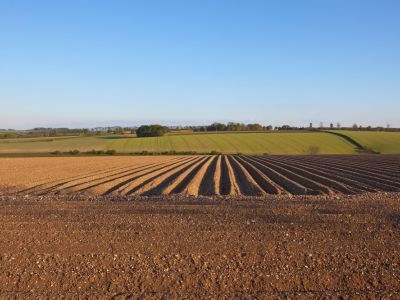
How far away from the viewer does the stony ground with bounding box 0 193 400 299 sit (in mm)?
7195

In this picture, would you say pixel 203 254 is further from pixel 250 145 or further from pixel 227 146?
pixel 250 145

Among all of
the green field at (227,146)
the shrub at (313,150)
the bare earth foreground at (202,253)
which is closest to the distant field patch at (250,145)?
the green field at (227,146)

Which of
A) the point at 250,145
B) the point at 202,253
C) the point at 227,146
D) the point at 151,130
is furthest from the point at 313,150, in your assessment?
the point at 202,253

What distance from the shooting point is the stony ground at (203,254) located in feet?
23.6

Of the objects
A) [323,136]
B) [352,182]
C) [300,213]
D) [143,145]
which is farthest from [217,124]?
[300,213]

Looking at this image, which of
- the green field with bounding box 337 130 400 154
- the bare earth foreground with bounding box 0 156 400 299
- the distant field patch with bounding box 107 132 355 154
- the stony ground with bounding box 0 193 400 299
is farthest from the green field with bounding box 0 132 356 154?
the stony ground with bounding box 0 193 400 299

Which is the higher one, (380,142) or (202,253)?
(380,142)

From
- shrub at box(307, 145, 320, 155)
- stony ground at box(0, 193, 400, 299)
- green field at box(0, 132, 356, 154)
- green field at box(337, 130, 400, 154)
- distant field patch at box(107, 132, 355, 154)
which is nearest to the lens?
stony ground at box(0, 193, 400, 299)

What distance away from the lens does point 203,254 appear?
8.30 meters

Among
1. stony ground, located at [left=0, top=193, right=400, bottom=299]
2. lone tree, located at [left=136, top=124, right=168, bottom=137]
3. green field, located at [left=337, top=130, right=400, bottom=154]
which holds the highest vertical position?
lone tree, located at [left=136, top=124, right=168, bottom=137]

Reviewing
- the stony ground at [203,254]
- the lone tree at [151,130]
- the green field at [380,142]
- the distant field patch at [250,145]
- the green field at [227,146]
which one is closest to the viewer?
the stony ground at [203,254]

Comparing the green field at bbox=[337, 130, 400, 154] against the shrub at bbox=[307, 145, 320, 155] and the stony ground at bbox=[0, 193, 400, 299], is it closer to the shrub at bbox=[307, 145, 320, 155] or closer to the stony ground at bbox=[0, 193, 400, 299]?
the shrub at bbox=[307, 145, 320, 155]

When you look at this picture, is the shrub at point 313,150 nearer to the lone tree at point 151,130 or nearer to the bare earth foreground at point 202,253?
the lone tree at point 151,130

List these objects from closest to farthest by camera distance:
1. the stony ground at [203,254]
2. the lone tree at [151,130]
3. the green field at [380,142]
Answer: the stony ground at [203,254] < the green field at [380,142] < the lone tree at [151,130]
